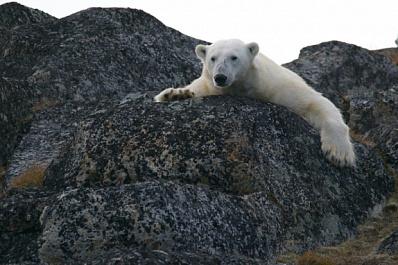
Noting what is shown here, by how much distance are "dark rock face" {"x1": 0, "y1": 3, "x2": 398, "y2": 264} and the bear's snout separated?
0.39m

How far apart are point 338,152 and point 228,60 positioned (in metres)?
2.11

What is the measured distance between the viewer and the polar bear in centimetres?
742

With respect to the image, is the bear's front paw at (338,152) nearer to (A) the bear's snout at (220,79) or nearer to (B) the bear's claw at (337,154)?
(B) the bear's claw at (337,154)

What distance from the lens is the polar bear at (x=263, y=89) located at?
292 inches

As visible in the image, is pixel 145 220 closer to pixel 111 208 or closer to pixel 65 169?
pixel 111 208

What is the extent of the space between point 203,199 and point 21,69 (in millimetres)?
7541

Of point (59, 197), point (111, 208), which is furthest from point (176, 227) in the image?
point (59, 197)

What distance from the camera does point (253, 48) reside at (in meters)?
8.27

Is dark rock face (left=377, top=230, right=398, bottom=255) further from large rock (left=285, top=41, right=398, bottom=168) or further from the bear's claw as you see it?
large rock (left=285, top=41, right=398, bottom=168)

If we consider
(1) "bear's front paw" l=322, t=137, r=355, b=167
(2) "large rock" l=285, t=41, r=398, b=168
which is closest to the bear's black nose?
(1) "bear's front paw" l=322, t=137, r=355, b=167

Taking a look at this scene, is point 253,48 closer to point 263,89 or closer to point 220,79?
point 263,89

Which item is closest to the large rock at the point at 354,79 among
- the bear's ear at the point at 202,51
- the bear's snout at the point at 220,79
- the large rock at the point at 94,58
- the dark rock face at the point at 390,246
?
the large rock at the point at 94,58

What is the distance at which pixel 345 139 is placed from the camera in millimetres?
7488

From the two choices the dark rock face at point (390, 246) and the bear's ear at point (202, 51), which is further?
the bear's ear at point (202, 51)
